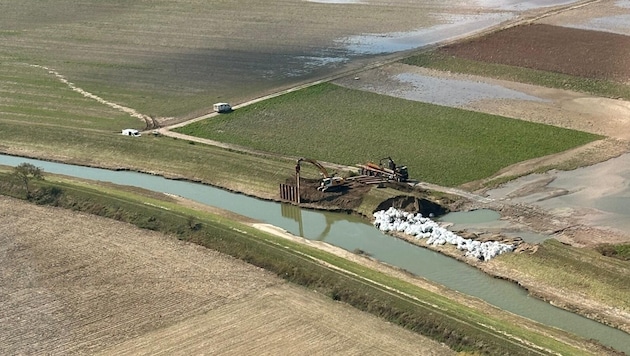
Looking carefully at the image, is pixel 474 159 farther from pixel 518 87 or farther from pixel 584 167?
pixel 518 87

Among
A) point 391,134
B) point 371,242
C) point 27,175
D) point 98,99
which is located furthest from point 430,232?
point 98,99

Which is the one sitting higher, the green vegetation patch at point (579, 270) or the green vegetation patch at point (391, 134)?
the green vegetation patch at point (391, 134)

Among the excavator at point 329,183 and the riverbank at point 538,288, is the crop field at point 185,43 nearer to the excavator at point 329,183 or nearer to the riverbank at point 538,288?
the excavator at point 329,183

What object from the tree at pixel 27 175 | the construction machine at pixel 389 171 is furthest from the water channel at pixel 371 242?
the tree at pixel 27 175

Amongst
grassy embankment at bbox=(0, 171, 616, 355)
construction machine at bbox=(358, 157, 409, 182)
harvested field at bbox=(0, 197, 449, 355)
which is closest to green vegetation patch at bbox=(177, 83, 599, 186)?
construction machine at bbox=(358, 157, 409, 182)

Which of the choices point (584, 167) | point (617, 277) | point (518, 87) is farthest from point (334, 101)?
point (617, 277)
